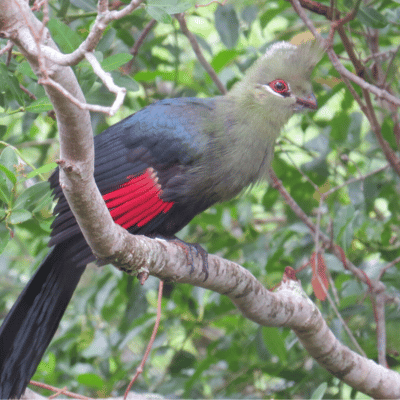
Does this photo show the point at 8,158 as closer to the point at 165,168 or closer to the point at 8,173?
the point at 8,173

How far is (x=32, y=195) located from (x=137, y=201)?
0.48 metres

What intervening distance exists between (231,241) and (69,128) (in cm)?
215

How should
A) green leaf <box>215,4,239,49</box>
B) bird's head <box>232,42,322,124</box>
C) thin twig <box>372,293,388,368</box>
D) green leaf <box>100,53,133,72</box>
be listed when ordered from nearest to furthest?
green leaf <box>100,53,133,72</box> < thin twig <box>372,293,388,368</box> < bird's head <box>232,42,322,124</box> < green leaf <box>215,4,239,49</box>

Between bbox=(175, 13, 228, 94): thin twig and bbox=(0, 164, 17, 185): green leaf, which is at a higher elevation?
bbox=(175, 13, 228, 94): thin twig

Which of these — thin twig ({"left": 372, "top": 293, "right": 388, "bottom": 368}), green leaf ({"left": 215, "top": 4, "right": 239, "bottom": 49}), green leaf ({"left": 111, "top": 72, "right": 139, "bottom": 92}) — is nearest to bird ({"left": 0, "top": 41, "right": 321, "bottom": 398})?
green leaf ({"left": 111, "top": 72, "right": 139, "bottom": 92})

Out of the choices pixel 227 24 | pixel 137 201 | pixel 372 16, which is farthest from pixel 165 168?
pixel 372 16

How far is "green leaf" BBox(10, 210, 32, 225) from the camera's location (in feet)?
5.65

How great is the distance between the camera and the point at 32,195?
181 centimetres

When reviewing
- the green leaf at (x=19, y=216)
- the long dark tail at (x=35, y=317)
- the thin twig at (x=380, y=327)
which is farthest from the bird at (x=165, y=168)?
the thin twig at (x=380, y=327)

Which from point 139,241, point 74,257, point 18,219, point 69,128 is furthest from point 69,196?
point 74,257

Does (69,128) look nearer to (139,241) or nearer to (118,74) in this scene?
(139,241)

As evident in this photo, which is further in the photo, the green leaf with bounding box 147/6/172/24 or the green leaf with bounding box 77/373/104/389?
the green leaf with bounding box 77/373/104/389

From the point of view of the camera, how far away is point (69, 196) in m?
1.24

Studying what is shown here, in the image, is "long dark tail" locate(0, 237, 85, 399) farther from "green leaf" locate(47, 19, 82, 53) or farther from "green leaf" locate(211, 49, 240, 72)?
"green leaf" locate(211, 49, 240, 72)
